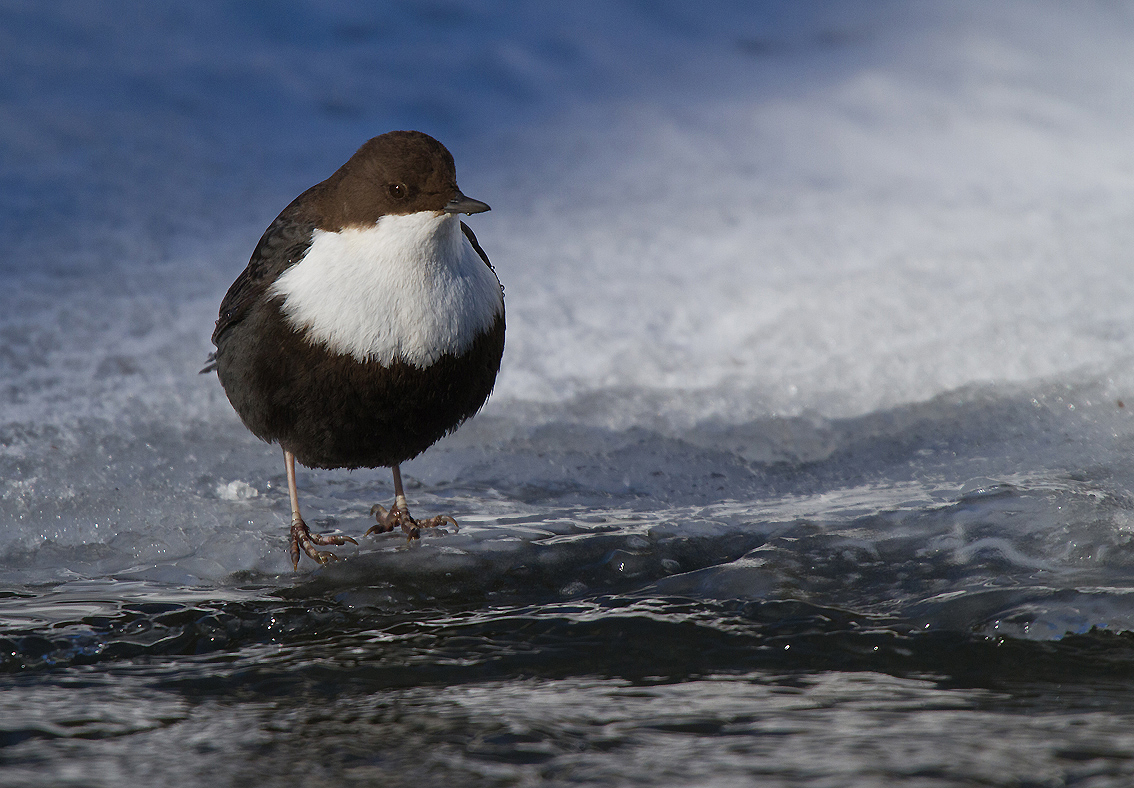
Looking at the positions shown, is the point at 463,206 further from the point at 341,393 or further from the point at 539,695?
the point at 539,695

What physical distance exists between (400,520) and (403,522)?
34 millimetres

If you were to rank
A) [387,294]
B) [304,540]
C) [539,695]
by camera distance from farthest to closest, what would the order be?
[304,540], [387,294], [539,695]

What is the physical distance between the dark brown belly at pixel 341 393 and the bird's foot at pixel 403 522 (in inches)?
6.4

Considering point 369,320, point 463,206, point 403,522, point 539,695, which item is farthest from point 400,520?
point 539,695

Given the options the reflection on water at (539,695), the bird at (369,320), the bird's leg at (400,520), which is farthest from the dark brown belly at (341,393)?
the reflection on water at (539,695)

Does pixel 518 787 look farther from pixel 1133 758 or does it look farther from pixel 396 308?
pixel 396 308

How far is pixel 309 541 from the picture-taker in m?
3.29

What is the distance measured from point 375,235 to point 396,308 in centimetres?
21

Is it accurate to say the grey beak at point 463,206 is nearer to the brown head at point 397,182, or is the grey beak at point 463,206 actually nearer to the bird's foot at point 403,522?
the brown head at point 397,182

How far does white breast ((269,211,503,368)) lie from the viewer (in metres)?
3.09

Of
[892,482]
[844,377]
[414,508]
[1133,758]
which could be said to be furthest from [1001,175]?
[1133,758]

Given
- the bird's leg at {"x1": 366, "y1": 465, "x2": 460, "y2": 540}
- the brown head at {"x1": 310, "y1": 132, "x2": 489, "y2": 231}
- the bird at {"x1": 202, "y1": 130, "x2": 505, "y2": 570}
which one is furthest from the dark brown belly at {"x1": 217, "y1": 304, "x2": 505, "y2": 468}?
the brown head at {"x1": 310, "y1": 132, "x2": 489, "y2": 231}

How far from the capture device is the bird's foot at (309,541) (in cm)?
320

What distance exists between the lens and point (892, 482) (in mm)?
3664
